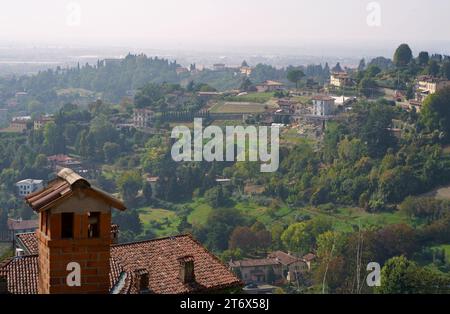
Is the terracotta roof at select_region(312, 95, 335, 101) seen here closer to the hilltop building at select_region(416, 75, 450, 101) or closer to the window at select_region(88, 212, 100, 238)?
the hilltop building at select_region(416, 75, 450, 101)

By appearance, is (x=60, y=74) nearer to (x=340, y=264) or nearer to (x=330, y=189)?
(x=330, y=189)

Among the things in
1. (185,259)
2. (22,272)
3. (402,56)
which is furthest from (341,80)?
(22,272)

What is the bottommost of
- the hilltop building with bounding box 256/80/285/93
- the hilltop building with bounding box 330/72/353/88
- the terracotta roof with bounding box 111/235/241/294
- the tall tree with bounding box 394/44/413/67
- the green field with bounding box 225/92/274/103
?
the green field with bounding box 225/92/274/103

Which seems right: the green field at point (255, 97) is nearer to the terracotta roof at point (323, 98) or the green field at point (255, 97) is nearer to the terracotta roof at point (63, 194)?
the terracotta roof at point (323, 98)

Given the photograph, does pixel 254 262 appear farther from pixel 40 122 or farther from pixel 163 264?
pixel 40 122

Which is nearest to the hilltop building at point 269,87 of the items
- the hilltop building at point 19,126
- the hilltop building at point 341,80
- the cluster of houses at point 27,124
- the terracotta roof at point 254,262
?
the hilltop building at point 341,80

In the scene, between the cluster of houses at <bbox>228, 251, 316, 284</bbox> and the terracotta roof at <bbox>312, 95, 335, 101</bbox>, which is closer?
the cluster of houses at <bbox>228, 251, 316, 284</bbox>

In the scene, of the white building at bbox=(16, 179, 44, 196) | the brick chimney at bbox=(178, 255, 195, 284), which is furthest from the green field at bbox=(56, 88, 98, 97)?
the brick chimney at bbox=(178, 255, 195, 284)
